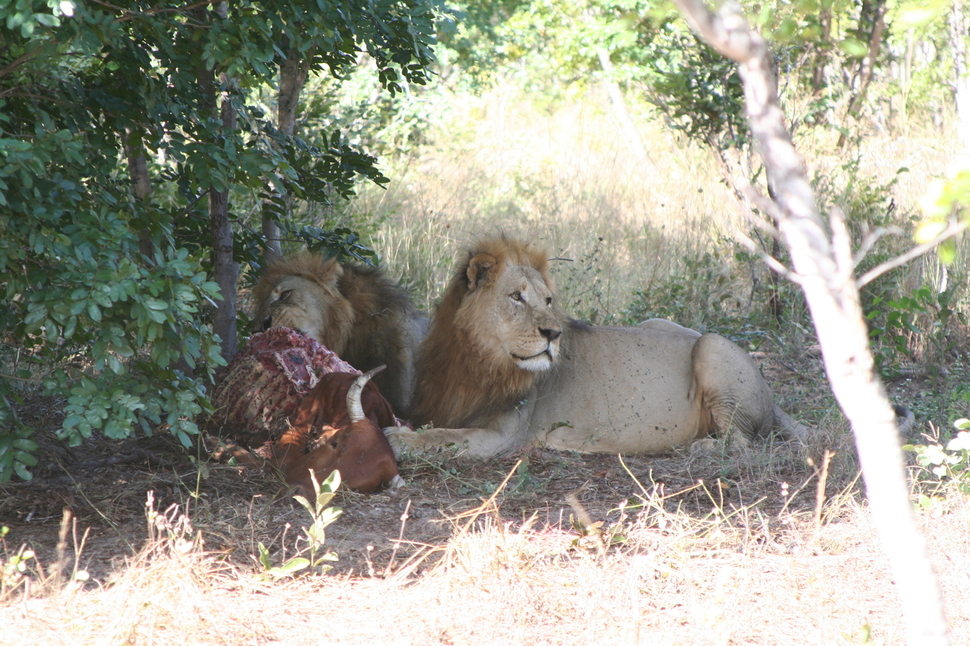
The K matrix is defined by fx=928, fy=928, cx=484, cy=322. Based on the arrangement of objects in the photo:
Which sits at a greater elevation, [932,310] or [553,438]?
[932,310]

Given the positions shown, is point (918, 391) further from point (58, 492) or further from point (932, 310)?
point (58, 492)

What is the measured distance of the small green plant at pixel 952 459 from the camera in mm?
3326

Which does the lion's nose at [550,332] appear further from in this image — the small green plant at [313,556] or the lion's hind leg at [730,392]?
the small green plant at [313,556]

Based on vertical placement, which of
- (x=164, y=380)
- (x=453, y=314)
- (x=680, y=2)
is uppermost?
(x=680, y=2)

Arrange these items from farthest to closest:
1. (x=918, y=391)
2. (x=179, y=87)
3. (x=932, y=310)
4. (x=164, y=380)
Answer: (x=932, y=310), (x=918, y=391), (x=179, y=87), (x=164, y=380)

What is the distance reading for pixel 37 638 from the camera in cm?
249

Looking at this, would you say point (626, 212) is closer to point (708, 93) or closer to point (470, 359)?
point (708, 93)

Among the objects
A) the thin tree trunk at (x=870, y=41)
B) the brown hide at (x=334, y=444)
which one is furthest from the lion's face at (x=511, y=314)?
the thin tree trunk at (x=870, y=41)

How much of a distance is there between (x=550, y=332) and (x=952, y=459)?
1.81 m

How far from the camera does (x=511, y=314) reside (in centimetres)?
457

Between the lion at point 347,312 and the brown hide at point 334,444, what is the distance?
2.31ft

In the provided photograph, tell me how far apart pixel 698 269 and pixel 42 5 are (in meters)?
6.37

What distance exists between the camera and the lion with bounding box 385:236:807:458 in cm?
460

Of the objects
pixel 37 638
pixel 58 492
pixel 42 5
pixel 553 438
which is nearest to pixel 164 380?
pixel 58 492
